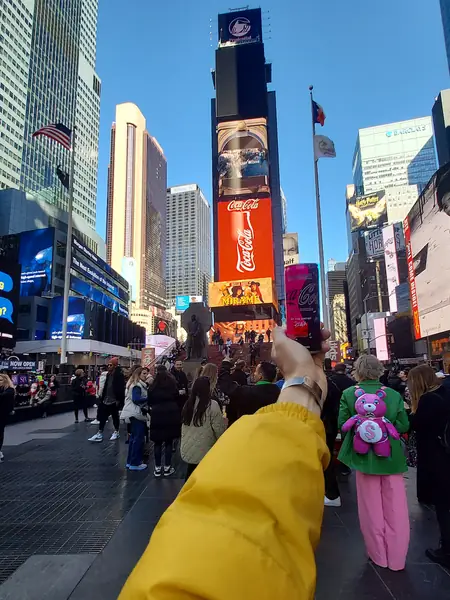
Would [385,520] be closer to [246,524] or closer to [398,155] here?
[246,524]

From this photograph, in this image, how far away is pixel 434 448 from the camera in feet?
13.3

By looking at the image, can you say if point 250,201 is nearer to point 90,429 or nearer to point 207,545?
point 90,429

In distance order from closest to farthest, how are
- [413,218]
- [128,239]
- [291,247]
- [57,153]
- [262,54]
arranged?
[413,218], [262,54], [57,153], [291,247], [128,239]

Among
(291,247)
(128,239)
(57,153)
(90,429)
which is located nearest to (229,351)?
(90,429)

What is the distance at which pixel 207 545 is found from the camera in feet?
2.26

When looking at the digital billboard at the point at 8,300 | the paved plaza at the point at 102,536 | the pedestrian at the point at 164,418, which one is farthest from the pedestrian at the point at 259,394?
the digital billboard at the point at 8,300

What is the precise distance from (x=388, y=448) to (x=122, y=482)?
489 cm

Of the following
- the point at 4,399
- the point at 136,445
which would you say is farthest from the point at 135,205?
the point at 136,445

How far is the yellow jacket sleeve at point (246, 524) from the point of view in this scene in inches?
26.0

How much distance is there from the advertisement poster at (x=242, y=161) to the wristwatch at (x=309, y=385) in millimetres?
62815

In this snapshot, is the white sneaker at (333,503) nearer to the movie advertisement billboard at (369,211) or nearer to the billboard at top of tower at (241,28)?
the billboard at top of tower at (241,28)

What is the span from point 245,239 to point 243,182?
375 inches

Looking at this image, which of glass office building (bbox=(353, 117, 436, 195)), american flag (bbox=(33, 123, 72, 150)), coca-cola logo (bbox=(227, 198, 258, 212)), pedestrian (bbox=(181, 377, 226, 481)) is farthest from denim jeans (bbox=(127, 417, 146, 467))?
glass office building (bbox=(353, 117, 436, 195))

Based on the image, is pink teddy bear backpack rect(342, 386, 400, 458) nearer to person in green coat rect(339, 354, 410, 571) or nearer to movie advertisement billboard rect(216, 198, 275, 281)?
person in green coat rect(339, 354, 410, 571)
